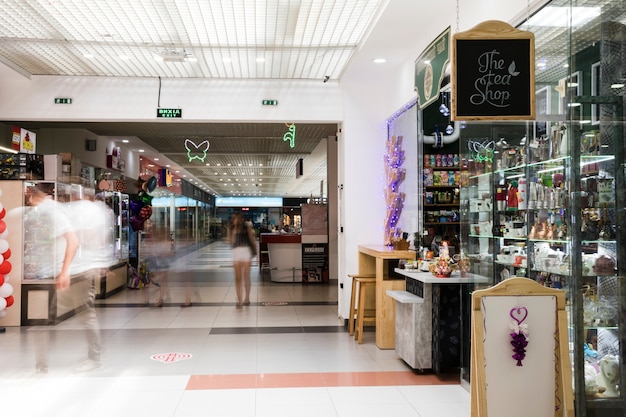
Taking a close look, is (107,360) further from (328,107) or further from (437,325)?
(328,107)

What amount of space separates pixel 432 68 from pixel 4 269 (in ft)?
18.7

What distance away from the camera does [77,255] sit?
29.3 ft

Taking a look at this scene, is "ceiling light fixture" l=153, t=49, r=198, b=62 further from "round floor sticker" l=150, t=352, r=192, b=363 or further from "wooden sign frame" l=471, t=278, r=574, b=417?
"wooden sign frame" l=471, t=278, r=574, b=417

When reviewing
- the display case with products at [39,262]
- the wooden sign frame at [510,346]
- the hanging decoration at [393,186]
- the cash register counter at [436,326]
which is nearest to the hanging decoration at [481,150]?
the cash register counter at [436,326]

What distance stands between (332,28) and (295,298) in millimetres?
5604

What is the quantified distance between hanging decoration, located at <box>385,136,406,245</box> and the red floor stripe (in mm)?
2264

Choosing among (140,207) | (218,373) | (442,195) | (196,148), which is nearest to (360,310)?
(218,373)

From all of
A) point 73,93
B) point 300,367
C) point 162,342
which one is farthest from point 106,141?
point 300,367

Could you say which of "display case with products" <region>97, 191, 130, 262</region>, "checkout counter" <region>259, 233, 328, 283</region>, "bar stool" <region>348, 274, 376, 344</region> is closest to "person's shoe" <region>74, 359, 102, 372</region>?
"bar stool" <region>348, 274, 376, 344</region>

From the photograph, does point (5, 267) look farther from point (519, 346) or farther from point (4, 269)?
point (519, 346)

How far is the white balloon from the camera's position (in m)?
6.95

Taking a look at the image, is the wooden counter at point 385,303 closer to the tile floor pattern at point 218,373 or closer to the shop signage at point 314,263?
the tile floor pattern at point 218,373

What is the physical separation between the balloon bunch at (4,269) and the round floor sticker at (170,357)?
8.17ft

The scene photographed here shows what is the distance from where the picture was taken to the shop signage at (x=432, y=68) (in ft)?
14.6
